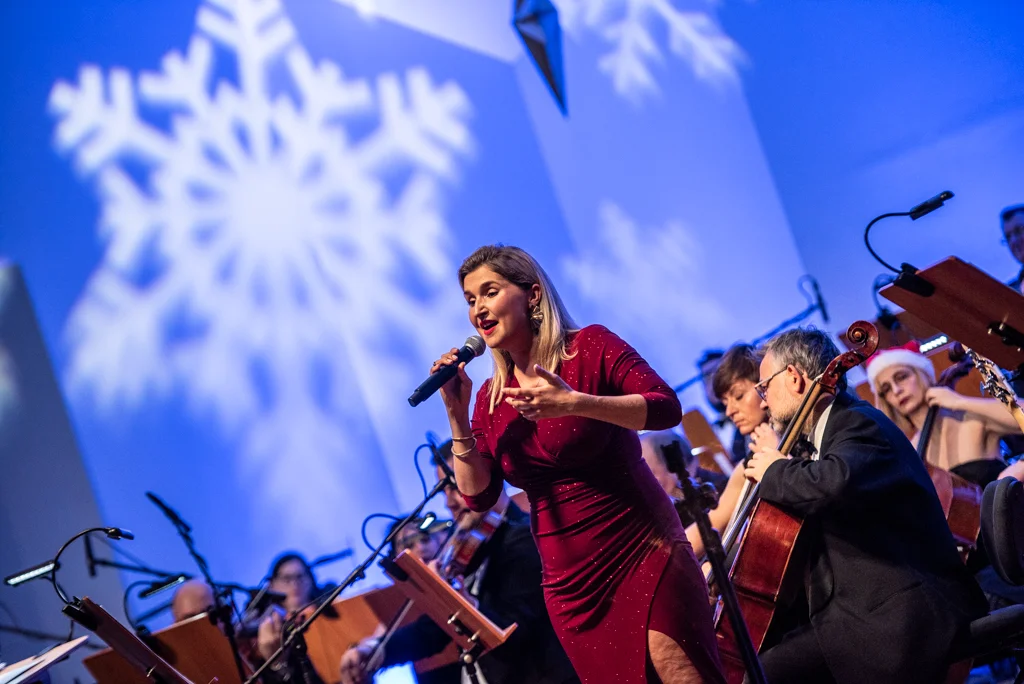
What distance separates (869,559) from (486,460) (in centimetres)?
105

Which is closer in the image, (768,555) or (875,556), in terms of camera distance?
(875,556)

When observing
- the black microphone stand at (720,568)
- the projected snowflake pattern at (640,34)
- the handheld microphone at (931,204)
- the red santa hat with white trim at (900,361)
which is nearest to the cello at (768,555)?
the handheld microphone at (931,204)

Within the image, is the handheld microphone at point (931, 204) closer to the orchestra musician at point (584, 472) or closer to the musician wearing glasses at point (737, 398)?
the musician wearing glasses at point (737, 398)

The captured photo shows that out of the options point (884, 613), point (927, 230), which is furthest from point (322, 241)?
point (884, 613)

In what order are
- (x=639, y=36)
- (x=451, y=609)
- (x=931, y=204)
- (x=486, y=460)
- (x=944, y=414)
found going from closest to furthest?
(x=486, y=460), (x=931, y=204), (x=451, y=609), (x=944, y=414), (x=639, y=36)

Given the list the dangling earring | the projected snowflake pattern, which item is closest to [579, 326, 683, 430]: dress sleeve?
the dangling earring

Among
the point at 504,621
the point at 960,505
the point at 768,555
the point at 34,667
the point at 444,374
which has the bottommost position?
the point at 960,505

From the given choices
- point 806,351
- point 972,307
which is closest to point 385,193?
point 806,351

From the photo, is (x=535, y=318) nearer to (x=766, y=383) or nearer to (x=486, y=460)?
(x=486, y=460)

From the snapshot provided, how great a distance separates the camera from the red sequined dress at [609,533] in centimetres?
195

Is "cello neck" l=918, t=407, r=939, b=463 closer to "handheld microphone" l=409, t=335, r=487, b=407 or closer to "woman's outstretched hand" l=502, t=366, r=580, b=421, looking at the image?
"handheld microphone" l=409, t=335, r=487, b=407

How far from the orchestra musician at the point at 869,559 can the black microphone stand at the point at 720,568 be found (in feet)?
1.88

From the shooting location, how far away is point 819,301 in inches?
240

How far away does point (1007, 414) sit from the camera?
127 inches
